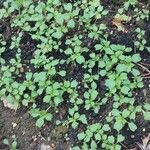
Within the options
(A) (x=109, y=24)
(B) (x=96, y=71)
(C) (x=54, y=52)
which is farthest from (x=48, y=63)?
(A) (x=109, y=24)

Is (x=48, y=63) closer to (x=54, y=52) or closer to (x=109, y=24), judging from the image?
(x=54, y=52)

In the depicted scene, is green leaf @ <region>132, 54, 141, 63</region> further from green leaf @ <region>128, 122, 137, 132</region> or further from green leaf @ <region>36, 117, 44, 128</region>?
green leaf @ <region>36, 117, 44, 128</region>

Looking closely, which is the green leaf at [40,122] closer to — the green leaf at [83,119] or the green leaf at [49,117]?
the green leaf at [49,117]

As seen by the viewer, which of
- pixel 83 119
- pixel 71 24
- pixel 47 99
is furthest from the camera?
pixel 71 24

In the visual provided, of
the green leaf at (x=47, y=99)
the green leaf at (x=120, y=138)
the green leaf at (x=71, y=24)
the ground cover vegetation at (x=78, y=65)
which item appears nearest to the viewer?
the green leaf at (x=120, y=138)

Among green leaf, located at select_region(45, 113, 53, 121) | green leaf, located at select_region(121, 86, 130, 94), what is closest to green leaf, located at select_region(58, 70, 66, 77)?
green leaf, located at select_region(45, 113, 53, 121)

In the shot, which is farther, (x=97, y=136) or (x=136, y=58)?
(x=136, y=58)

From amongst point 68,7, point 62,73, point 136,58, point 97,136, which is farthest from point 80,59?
point 97,136

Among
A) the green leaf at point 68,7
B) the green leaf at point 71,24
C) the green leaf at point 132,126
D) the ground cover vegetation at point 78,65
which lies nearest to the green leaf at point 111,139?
the ground cover vegetation at point 78,65

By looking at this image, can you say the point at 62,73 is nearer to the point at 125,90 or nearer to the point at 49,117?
the point at 49,117
